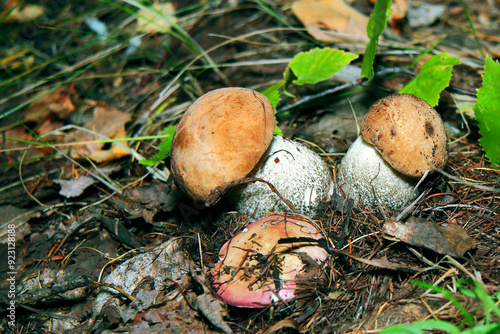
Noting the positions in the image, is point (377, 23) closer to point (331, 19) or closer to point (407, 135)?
point (407, 135)

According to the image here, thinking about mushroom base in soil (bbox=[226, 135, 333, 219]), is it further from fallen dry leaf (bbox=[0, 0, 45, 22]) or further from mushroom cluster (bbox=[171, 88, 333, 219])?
fallen dry leaf (bbox=[0, 0, 45, 22])

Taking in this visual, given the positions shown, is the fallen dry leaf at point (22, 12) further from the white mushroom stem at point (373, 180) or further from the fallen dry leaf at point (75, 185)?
the white mushroom stem at point (373, 180)

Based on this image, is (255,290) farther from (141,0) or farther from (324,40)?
(141,0)

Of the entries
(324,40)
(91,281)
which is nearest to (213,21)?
(324,40)

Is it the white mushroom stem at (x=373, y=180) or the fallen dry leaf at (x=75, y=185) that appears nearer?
the white mushroom stem at (x=373, y=180)

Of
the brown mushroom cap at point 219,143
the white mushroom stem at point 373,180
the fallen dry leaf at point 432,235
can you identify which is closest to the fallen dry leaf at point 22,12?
the brown mushroom cap at point 219,143

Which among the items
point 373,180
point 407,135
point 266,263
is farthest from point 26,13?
point 407,135
